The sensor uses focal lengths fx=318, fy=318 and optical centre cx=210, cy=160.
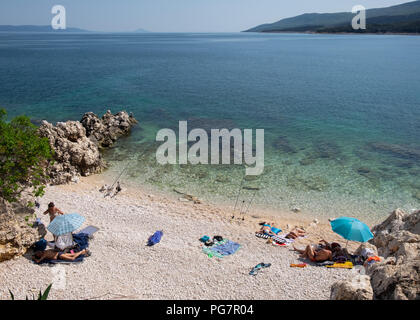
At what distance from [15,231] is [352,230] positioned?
13.5 m

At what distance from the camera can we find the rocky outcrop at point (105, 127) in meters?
29.9

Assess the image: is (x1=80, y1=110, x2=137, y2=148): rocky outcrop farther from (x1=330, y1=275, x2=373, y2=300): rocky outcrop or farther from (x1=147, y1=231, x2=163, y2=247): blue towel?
(x1=330, y1=275, x2=373, y2=300): rocky outcrop

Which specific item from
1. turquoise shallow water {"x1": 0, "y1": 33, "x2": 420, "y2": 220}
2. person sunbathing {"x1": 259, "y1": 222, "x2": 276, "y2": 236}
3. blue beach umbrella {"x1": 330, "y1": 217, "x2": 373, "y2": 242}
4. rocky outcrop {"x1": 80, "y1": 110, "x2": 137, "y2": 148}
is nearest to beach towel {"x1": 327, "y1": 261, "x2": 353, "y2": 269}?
blue beach umbrella {"x1": 330, "y1": 217, "x2": 373, "y2": 242}

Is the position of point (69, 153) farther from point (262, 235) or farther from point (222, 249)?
point (262, 235)

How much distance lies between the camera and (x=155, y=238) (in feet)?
47.2

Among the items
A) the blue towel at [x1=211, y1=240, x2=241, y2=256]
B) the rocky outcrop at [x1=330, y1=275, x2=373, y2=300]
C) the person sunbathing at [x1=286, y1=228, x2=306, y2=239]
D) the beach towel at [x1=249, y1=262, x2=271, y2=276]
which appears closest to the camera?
the rocky outcrop at [x1=330, y1=275, x2=373, y2=300]

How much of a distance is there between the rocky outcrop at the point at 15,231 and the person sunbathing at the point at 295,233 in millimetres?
11366

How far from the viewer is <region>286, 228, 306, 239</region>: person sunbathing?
15972 mm

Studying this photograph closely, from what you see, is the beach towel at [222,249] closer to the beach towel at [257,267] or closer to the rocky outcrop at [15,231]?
the beach towel at [257,267]

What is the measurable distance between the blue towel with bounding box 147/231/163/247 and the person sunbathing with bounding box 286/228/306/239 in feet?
20.8

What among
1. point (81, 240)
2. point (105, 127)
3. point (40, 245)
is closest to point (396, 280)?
point (81, 240)
